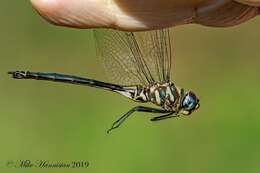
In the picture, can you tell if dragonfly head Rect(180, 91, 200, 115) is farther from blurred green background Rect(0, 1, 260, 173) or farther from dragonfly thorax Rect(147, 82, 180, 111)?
blurred green background Rect(0, 1, 260, 173)

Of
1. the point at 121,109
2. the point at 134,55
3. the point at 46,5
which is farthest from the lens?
the point at 121,109

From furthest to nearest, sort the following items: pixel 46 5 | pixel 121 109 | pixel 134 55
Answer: pixel 121 109, pixel 134 55, pixel 46 5

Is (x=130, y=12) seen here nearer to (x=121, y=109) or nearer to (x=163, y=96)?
(x=163, y=96)

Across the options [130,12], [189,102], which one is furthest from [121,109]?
[130,12]

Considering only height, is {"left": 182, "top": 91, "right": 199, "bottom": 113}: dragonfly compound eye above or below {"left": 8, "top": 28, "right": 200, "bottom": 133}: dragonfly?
below

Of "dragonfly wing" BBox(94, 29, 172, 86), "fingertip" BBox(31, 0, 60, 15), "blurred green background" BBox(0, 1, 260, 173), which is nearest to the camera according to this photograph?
"fingertip" BBox(31, 0, 60, 15)

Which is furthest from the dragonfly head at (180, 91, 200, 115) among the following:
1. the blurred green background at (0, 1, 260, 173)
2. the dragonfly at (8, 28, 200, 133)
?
the blurred green background at (0, 1, 260, 173)
